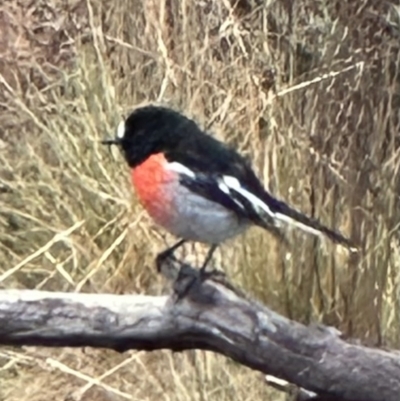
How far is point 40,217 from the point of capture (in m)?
3.26

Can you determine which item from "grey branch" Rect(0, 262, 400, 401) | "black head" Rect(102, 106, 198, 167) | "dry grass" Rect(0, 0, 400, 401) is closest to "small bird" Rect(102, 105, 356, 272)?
"black head" Rect(102, 106, 198, 167)

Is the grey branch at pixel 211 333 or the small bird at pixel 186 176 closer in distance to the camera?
the grey branch at pixel 211 333

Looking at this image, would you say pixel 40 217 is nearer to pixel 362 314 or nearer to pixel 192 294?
pixel 362 314

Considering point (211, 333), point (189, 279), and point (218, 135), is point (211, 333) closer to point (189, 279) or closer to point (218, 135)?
point (189, 279)

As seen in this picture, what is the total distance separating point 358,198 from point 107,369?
75cm

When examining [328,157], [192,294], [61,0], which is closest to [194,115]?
[328,157]

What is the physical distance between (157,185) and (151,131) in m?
0.08

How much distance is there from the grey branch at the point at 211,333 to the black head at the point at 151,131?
0.22m

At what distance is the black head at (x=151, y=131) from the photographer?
1873 millimetres

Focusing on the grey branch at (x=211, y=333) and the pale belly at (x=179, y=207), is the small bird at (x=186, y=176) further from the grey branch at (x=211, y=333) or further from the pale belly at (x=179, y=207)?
the grey branch at (x=211, y=333)

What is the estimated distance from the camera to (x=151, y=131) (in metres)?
1.88

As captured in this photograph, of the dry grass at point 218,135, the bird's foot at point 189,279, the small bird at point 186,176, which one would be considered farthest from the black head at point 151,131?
the dry grass at point 218,135

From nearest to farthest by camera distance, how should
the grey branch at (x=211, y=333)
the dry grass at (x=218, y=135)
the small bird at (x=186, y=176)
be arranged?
the grey branch at (x=211, y=333), the small bird at (x=186, y=176), the dry grass at (x=218, y=135)

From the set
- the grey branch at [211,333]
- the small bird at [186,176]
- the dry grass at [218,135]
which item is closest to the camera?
the grey branch at [211,333]
